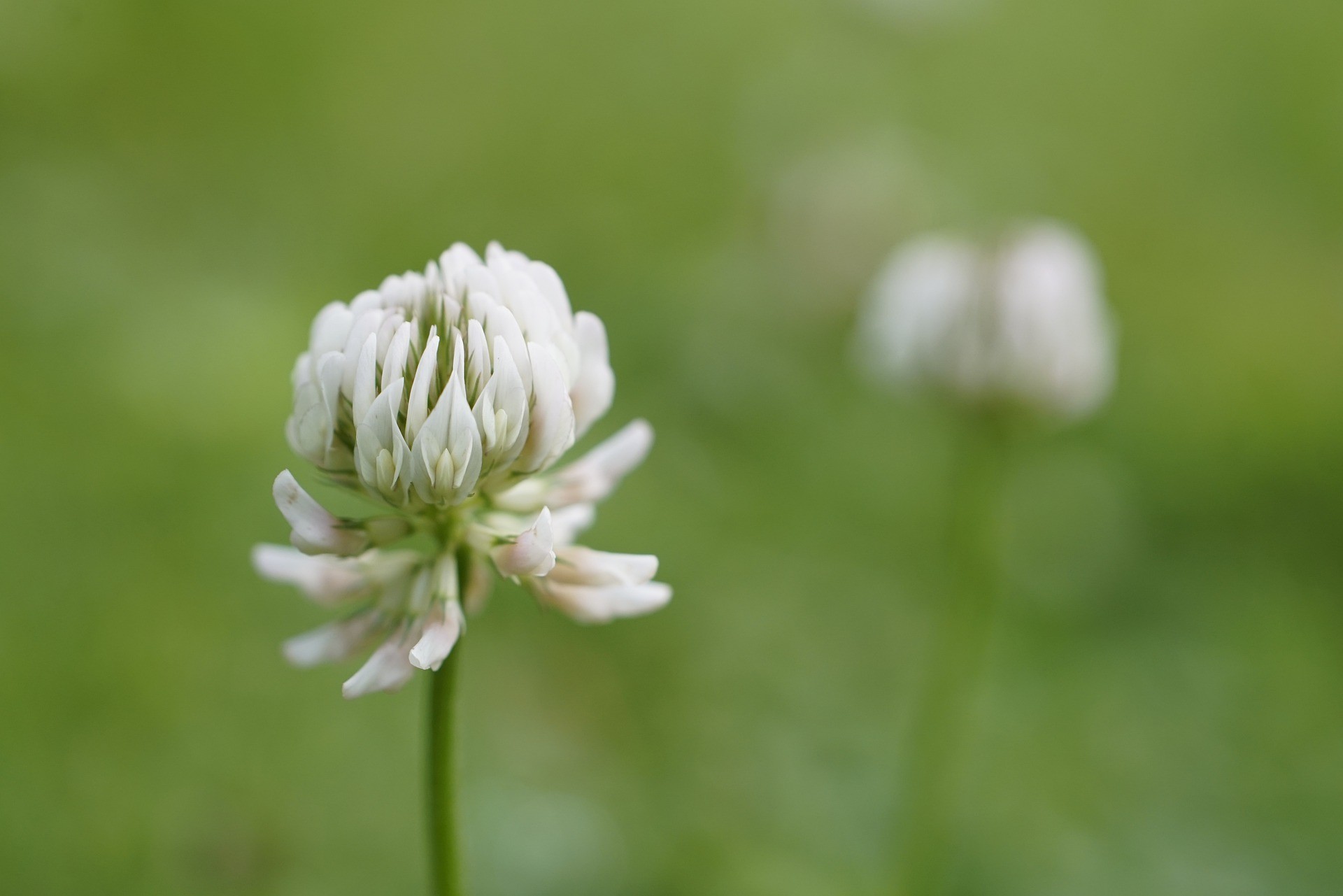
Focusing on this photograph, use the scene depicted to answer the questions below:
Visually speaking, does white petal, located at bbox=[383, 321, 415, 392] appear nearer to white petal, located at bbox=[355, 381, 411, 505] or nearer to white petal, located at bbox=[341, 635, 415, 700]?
white petal, located at bbox=[355, 381, 411, 505]

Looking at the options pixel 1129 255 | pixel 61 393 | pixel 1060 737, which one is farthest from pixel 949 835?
pixel 1129 255

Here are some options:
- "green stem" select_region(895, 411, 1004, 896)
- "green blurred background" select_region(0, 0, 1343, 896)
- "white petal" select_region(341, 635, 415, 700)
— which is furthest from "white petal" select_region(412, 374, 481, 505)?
"green stem" select_region(895, 411, 1004, 896)

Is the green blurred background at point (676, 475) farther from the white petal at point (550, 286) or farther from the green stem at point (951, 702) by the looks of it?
the white petal at point (550, 286)

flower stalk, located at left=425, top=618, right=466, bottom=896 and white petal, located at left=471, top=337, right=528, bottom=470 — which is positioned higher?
white petal, located at left=471, top=337, right=528, bottom=470

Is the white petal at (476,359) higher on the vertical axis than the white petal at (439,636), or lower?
higher

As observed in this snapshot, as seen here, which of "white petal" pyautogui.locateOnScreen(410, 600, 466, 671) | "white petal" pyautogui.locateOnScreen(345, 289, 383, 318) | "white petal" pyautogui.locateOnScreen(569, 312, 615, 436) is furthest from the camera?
"white petal" pyautogui.locateOnScreen(569, 312, 615, 436)

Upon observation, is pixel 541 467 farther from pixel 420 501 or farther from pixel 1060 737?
pixel 1060 737

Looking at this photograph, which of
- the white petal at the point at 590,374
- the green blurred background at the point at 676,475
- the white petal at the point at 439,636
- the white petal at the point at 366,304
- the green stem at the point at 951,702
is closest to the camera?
the white petal at the point at 439,636

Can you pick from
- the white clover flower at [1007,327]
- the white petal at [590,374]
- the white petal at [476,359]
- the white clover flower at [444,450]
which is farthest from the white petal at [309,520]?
the white clover flower at [1007,327]

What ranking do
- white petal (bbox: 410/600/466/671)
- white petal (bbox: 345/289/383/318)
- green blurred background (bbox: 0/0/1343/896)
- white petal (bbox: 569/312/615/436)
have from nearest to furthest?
white petal (bbox: 410/600/466/671) → white petal (bbox: 345/289/383/318) → white petal (bbox: 569/312/615/436) → green blurred background (bbox: 0/0/1343/896)
